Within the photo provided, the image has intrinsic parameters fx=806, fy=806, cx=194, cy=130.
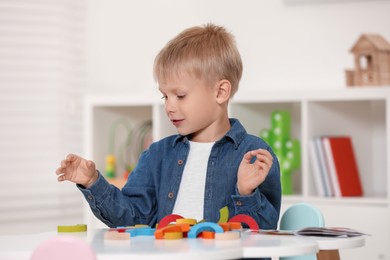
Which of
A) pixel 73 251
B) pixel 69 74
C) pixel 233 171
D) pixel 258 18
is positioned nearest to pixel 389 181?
pixel 258 18

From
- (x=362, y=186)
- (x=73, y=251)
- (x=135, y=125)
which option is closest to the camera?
(x=73, y=251)

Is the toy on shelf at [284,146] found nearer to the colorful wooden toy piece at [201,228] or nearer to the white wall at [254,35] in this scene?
the white wall at [254,35]

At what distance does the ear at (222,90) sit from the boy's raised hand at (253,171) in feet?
1.00

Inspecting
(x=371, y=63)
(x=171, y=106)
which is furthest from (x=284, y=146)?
(x=171, y=106)

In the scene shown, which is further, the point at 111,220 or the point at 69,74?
the point at 69,74

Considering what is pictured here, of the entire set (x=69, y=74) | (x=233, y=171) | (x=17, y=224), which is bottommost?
(x=17, y=224)

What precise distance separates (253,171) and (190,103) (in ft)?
0.98

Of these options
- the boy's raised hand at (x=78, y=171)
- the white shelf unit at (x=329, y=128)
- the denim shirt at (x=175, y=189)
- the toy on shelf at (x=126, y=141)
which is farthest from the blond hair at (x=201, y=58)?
the toy on shelf at (x=126, y=141)

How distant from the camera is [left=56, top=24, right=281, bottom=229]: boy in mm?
1833

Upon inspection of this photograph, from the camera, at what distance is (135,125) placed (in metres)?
3.83

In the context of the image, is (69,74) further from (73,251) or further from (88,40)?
(73,251)

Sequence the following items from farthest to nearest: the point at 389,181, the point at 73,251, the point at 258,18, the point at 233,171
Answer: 1. the point at 258,18
2. the point at 389,181
3. the point at 233,171
4. the point at 73,251

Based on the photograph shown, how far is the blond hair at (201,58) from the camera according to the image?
73.5 inches

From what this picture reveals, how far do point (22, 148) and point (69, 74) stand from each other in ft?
1.40
